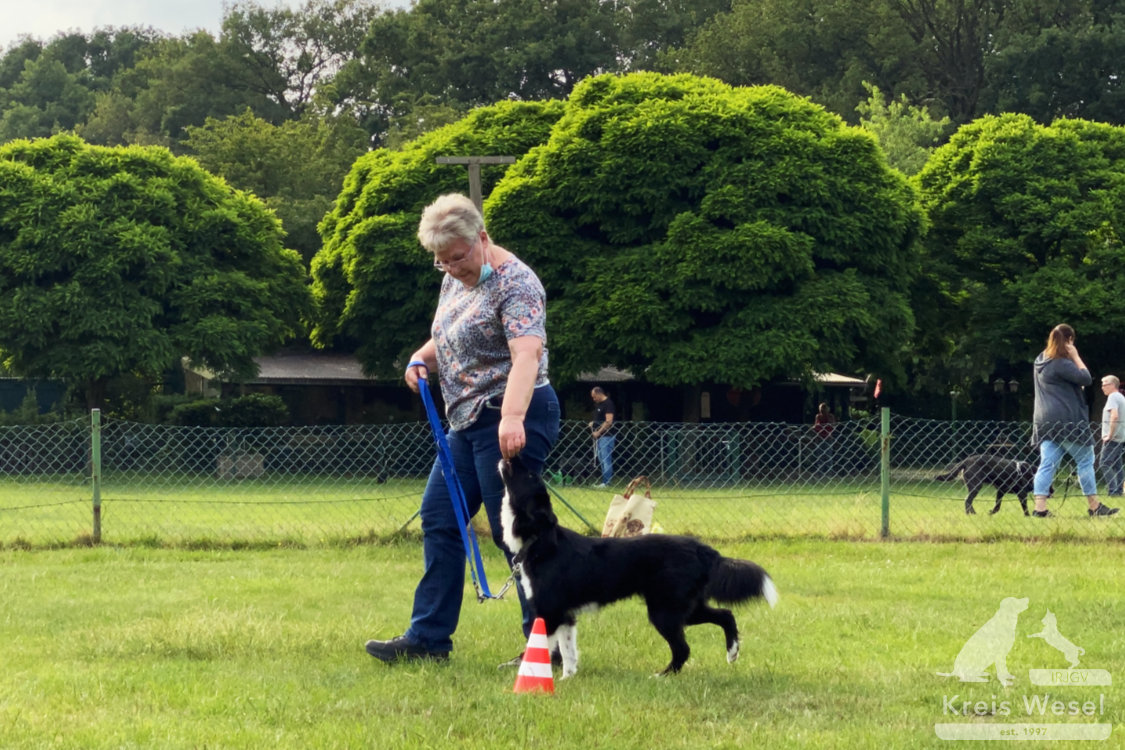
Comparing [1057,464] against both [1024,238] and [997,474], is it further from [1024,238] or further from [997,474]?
[1024,238]

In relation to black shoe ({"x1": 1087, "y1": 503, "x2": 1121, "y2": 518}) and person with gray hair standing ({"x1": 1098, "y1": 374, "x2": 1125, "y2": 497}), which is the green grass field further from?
person with gray hair standing ({"x1": 1098, "y1": 374, "x2": 1125, "y2": 497})

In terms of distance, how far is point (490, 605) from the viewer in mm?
7723

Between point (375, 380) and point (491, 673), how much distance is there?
85.0 ft

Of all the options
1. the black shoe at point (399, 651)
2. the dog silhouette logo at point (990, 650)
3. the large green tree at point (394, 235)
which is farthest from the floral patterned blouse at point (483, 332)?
the large green tree at point (394, 235)

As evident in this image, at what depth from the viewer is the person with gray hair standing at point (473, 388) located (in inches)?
212

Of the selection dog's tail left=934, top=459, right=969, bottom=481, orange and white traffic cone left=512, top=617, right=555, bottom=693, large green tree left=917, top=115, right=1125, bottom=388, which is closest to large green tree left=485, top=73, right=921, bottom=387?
large green tree left=917, top=115, right=1125, bottom=388

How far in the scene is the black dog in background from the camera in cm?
1374

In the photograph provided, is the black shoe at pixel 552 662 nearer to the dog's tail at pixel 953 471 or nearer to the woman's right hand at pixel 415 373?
the woman's right hand at pixel 415 373

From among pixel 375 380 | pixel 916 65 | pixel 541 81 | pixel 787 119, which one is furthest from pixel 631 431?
pixel 541 81

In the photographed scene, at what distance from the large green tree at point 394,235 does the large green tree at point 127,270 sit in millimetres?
1300

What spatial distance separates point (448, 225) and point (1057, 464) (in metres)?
8.60

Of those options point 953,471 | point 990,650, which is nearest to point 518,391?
point 990,650

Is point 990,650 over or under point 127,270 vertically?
under

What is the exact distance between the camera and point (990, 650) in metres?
5.61
